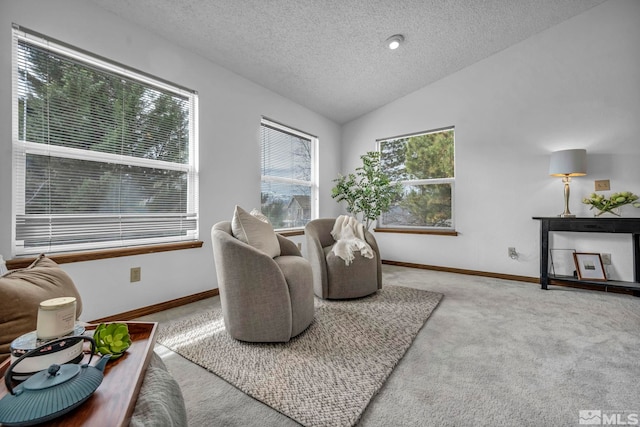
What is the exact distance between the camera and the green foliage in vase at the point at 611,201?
264cm

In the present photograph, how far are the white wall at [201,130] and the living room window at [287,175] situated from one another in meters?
0.19

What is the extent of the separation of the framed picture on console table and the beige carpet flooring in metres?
0.45

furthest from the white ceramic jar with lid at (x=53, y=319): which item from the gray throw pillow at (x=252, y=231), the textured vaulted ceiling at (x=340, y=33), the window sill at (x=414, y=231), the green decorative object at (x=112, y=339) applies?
the window sill at (x=414, y=231)

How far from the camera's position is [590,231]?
2701mm

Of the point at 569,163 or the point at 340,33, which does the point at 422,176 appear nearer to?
the point at 569,163

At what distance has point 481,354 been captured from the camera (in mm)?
1638

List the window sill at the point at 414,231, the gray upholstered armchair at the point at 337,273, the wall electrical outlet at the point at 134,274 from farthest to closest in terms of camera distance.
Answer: the window sill at the point at 414,231 → the gray upholstered armchair at the point at 337,273 → the wall electrical outlet at the point at 134,274

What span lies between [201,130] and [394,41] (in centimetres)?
221

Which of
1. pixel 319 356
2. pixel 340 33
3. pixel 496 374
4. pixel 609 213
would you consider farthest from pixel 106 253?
pixel 609 213

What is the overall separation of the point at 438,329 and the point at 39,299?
2.19 m

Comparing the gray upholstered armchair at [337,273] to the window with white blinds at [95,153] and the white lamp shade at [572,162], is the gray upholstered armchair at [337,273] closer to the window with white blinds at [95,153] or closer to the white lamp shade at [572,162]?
the window with white blinds at [95,153]

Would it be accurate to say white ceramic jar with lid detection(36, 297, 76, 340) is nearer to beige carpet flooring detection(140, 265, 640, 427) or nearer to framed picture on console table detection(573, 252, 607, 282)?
beige carpet flooring detection(140, 265, 640, 427)

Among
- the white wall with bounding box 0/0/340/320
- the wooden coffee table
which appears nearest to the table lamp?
the white wall with bounding box 0/0/340/320

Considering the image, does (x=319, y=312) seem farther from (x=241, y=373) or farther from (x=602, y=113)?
(x=602, y=113)
